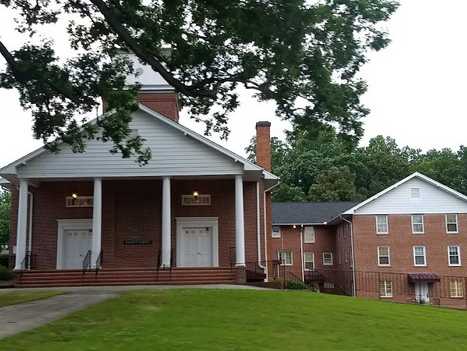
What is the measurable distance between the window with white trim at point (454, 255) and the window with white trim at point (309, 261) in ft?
36.5

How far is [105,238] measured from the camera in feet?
90.3

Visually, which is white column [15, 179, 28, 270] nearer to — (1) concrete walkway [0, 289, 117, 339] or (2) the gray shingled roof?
(1) concrete walkway [0, 289, 117, 339]

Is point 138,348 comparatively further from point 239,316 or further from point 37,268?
point 37,268

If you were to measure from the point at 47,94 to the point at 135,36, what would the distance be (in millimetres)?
2737

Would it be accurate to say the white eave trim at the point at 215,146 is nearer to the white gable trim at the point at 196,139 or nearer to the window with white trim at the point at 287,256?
the white gable trim at the point at 196,139

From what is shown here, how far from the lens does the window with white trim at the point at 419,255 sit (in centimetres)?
4706

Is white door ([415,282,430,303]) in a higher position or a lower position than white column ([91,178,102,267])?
lower

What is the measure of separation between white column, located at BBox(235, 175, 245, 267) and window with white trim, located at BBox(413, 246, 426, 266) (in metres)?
24.6

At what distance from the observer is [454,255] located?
4706 cm

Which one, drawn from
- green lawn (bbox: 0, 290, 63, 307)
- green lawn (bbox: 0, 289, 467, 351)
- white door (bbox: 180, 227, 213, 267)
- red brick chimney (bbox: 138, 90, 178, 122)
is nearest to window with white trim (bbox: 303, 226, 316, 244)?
red brick chimney (bbox: 138, 90, 178, 122)

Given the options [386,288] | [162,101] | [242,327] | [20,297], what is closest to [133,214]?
[162,101]

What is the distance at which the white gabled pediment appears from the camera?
26.2 metres

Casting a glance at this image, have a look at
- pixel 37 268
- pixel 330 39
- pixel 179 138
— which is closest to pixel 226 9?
pixel 330 39

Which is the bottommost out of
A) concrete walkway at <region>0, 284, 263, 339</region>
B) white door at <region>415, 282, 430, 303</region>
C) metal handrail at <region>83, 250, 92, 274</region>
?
white door at <region>415, 282, 430, 303</region>
